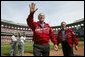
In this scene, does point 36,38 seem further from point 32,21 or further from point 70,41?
point 70,41

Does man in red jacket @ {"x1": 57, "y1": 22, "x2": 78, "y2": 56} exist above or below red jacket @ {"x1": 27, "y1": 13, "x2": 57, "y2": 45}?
below

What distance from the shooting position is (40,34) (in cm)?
793

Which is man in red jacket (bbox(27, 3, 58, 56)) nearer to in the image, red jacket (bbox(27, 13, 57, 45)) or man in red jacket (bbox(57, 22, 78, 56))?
red jacket (bbox(27, 13, 57, 45))

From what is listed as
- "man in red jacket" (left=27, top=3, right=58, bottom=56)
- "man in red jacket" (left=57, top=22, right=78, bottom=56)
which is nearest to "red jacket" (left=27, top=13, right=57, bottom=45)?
"man in red jacket" (left=27, top=3, right=58, bottom=56)

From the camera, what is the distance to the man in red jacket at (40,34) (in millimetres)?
7699

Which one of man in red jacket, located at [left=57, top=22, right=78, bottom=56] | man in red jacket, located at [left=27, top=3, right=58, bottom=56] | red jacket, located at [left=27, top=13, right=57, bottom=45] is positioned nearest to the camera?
man in red jacket, located at [left=27, top=3, right=58, bottom=56]

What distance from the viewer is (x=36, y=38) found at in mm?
7867

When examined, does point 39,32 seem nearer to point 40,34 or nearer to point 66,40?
point 40,34

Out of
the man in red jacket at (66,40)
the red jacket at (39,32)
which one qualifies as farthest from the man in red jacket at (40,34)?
the man in red jacket at (66,40)

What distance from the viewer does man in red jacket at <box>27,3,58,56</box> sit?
7.70 metres

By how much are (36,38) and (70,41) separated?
2.74 meters

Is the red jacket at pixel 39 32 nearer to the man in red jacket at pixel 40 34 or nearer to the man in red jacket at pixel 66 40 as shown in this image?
the man in red jacket at pixel 40 34

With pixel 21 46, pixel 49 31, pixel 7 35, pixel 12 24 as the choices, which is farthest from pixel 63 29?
pixel 12 24

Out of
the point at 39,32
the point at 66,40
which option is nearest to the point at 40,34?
the point at 39,32
